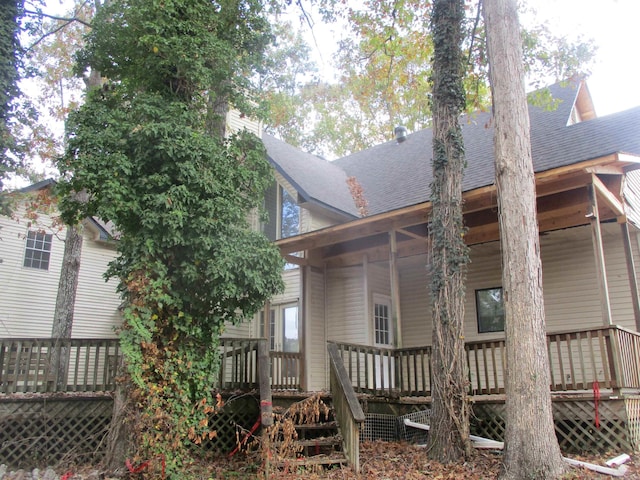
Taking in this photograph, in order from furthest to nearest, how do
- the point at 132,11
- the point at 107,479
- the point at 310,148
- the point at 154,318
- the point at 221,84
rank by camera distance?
1. the point at 310,148
2. the point at 221,84
3. the point at 132,11
4. the point at 154,318
5. the point at 107,479

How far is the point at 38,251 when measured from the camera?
1694 cm

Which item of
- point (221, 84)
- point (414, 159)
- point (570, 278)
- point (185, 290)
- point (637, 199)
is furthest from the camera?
point (414, 159)

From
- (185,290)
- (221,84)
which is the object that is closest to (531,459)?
(185,290)

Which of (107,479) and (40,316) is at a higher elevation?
(40,316)

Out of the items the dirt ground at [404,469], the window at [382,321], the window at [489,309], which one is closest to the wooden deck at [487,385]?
the dirt ground at [404,469]

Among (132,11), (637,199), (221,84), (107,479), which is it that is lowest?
(107,479)

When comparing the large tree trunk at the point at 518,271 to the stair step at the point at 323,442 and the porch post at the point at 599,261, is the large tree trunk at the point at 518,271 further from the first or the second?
the stair step at the point at 323,442

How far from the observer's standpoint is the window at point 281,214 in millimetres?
13953

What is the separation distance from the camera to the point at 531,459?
5.50 meters

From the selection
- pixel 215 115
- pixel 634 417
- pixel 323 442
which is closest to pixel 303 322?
pixel 323 442

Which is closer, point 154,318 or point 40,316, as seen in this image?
point 154,318

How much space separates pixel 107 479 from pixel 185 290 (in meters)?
2.51

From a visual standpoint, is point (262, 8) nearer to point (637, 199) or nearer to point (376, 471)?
point (376, 471)

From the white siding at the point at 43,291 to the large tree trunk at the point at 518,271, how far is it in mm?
12737
